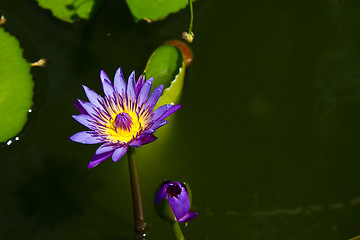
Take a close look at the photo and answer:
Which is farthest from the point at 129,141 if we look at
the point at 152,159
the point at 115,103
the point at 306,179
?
the point at 306,179

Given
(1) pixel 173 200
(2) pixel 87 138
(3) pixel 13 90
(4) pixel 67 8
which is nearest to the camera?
(1) pixel 173 200

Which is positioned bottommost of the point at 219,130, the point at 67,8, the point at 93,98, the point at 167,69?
the point at 219,130

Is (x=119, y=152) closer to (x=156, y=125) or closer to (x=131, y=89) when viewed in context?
(x=156, y=125)

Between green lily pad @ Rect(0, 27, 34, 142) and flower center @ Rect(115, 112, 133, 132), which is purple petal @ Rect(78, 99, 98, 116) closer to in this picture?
flower center @ Rect(115, 112, 133, 132)

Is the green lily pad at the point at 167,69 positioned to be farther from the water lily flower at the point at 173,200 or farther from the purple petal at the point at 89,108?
the water lily flower at the point at 173,200

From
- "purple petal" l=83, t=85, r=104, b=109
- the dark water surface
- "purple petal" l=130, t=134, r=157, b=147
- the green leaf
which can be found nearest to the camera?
"purple petal" l=130, t=134, r=157, b=147

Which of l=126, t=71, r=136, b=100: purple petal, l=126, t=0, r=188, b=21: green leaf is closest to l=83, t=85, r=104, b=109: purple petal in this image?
l=126, t=71, r=136, b=100: purple petal

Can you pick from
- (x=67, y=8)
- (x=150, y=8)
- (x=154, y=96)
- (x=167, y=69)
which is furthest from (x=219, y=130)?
(x=67, y=8)

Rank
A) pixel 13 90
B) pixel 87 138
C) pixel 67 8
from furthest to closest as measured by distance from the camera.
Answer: pixel 67 8 < pixel 13 90 < pixel 87 138
